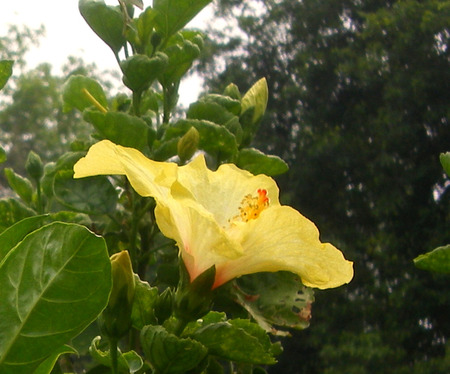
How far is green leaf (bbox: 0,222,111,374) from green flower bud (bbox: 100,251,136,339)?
0.07m

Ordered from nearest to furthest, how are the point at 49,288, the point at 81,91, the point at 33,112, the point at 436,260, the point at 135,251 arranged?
the point at 49,288 < the point at 436,260 < the point at 135,251 < the point at 81,91 < the point at 33,112

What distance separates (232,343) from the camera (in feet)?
1.59

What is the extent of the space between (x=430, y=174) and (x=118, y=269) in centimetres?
816

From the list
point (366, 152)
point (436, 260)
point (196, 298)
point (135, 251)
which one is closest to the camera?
point (196, 298)

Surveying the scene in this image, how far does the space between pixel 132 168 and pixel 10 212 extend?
0.35m

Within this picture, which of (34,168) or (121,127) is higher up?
(121,127)

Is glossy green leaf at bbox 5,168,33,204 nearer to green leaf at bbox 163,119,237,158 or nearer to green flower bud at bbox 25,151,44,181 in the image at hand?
green flower bud at bbox 25,151,44,181

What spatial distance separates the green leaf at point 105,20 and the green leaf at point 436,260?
410 mm

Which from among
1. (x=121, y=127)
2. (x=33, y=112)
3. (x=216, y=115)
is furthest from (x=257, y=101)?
(x=33, y=112)

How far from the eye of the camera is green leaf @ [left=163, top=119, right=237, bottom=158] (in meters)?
0.72

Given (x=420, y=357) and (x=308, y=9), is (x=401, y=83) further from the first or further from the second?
(x=420, y=357)

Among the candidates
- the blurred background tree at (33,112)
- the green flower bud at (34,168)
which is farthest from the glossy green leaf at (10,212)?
the blurred background tree at (33,112)

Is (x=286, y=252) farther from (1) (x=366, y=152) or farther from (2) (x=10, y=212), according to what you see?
(1) (x=366, y=152)

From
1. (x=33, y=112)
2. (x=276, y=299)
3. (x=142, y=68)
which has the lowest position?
(x=33, y=112)
